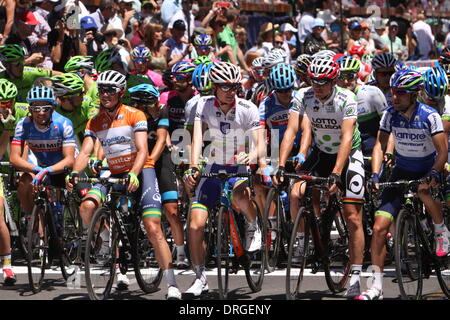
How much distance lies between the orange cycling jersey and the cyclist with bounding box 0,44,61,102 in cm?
362

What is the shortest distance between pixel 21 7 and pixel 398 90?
25.9 ft

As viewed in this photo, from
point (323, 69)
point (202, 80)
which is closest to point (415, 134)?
point (323, 69)

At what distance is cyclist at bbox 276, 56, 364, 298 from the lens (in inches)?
375

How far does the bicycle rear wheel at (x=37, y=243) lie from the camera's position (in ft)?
32.8

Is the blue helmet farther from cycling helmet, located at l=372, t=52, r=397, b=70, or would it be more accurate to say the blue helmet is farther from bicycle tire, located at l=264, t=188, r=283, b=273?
bicycle tire, located at l=264, t=188, r=283, b=273

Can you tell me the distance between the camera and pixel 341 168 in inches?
368

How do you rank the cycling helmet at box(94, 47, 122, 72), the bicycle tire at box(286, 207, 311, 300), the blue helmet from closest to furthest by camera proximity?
the bicycle tire at box(286, 207, 311, 300), the blue helmet, the cycling helmet at box(94, 47, 122, 72)

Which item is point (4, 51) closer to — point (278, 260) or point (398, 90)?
point (278, 260)

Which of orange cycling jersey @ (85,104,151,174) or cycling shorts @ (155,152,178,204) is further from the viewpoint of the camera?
cycling shorts @ (155,152,178,204)

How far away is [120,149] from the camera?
9.72 metres

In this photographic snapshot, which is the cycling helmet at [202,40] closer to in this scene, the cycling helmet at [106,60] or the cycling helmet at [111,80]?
the cycling helmet at [106,60]

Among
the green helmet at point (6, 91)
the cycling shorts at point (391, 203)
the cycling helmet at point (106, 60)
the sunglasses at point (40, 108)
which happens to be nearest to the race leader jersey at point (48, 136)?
the sunglasses at point (40, 108)

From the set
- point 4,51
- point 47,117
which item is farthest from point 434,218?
point 4,51

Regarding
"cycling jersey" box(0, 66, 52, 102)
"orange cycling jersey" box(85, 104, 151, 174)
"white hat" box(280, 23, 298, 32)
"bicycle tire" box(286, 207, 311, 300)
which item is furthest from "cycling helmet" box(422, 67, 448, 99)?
"white hat" box(280, 23, 298, 32)
